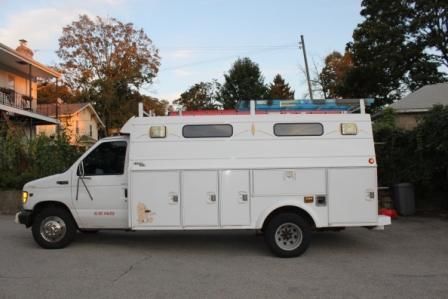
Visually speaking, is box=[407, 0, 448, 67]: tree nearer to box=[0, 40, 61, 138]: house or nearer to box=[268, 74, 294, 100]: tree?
box=[0, 40, 61, 138]: house

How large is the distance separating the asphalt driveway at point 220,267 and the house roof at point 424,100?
36.6 ft

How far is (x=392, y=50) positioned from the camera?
1411 inches

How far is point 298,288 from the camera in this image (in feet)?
21.4

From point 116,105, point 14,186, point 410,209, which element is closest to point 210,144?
point 410,209

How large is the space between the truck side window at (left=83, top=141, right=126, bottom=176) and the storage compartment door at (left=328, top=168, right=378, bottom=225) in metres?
3.95

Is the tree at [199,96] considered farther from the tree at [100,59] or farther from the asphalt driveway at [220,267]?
the asphalt driveway at [220,267]

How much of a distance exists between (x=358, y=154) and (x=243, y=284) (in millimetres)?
3337

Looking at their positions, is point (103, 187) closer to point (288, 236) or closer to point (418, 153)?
point (288, 236)

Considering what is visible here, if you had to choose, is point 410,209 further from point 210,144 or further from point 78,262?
point 78,262

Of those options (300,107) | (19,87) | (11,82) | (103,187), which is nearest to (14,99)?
(11,82)

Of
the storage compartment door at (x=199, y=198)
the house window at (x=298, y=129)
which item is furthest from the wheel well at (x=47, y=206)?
the house window at (x=298, y=129)

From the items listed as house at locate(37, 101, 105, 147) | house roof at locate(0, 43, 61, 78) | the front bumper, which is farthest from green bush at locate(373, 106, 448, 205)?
house at locate(37, 101, 105, 147)

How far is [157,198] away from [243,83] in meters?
43.6

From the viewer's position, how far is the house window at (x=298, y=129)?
8.62 meters
